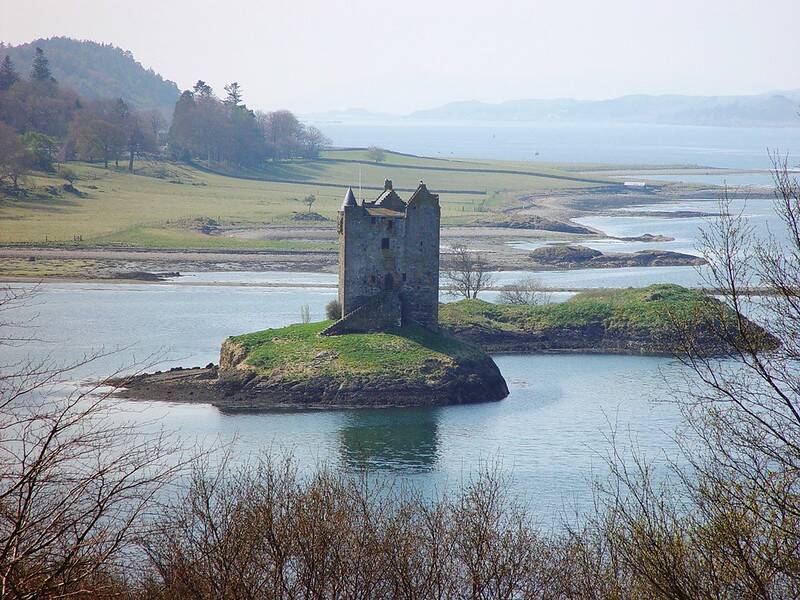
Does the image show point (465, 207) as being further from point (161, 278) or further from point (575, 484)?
point (575, 484)

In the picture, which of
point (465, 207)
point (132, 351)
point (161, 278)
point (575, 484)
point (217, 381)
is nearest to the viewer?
point (575, 484)

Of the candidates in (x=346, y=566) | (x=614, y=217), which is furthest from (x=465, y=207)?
(x=346, y=566)

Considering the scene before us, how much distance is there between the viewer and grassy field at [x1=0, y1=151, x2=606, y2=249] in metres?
106

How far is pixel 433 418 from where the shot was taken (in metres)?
52.0

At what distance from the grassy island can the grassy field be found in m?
38.3

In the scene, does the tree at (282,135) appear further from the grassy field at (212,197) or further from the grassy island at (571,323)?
the grassy island at (571,323)

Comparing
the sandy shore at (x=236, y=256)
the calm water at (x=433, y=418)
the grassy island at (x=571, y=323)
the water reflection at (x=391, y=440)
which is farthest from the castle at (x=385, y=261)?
the sandy shore at (x=236, y=256)

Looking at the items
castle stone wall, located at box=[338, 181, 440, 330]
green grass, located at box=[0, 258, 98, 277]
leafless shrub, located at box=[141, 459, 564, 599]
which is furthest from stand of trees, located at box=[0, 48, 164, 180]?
leafless shrub, located at box=[141, 459, 564, 599]

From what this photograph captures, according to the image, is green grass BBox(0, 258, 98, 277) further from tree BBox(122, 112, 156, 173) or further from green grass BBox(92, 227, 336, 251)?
tree BBox(122, 112, 156, 173)

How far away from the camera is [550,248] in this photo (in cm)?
10375

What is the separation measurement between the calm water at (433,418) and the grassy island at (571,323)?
83.7 inches

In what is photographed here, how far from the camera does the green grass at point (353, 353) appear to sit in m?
55.1

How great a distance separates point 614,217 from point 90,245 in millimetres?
63597

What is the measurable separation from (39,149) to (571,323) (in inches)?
2985
